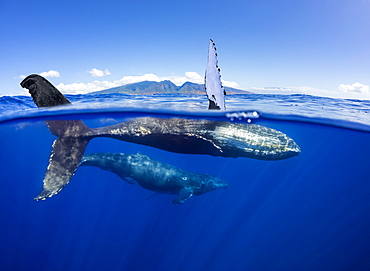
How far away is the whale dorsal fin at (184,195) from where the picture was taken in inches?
388

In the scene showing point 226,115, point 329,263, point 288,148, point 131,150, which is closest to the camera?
point 288,148

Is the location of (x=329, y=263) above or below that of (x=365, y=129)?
below

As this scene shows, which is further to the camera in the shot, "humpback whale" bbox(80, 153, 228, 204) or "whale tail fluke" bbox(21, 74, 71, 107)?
"humpback whale" bbox(80, 153, 228, 204)

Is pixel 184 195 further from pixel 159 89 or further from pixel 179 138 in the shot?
pixel 159 89

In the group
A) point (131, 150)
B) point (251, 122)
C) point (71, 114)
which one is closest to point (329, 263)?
point (251, 122)

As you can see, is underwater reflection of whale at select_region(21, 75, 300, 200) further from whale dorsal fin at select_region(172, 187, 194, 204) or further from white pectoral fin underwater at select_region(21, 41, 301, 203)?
whale dorsal fin at select_region(172, 187, 194, 204)

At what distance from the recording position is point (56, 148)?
24.6 ft

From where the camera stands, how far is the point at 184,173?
10.9 metres

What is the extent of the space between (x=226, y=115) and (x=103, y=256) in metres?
9.79

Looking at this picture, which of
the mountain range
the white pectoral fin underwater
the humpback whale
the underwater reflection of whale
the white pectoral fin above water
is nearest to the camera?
the white pectoral fin above water

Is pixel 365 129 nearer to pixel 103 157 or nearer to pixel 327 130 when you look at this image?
pixel 327 130

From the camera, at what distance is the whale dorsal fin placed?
986 centimetres

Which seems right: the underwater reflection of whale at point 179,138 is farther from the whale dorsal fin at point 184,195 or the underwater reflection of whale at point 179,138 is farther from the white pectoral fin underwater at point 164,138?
the whale dorsal fin at point 184,195

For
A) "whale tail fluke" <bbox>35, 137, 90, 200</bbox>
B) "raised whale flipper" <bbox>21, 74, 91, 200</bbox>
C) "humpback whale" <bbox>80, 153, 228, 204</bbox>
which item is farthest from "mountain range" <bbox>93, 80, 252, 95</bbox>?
"whale tail fluke" <bbox>35, 137, 90, 200</bbox>
